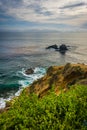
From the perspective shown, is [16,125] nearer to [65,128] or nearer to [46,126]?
[46,126]

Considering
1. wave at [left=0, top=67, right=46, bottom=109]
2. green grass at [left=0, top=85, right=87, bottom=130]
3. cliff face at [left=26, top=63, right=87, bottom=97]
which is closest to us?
green grass at [left=0, top=85, right=87, bottom=130]

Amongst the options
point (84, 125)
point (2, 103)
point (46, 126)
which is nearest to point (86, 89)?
point (84, 125)

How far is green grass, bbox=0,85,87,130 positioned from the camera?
657 inches

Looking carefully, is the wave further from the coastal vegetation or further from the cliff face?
the coastal vegetation

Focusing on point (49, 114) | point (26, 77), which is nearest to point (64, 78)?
point (49, 114)

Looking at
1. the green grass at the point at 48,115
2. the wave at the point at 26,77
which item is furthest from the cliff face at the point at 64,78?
the wave at the point at 26,77

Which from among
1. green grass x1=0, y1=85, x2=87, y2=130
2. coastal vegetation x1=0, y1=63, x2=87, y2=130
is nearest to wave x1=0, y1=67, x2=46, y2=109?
coastal vegetation x1=0, y1=63, x2=87, y2=130

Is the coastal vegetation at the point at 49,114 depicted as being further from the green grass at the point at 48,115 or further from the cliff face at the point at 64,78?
the cliff face at the point at 64,78

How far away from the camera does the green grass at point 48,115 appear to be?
16.7 metres

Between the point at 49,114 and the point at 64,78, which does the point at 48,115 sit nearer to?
the point at 49,114

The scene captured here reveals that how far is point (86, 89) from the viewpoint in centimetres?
2139

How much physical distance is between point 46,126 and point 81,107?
11.5 feet

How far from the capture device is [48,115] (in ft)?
56.1

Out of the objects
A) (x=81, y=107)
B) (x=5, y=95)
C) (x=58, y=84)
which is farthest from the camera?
(x=5, y=95)
